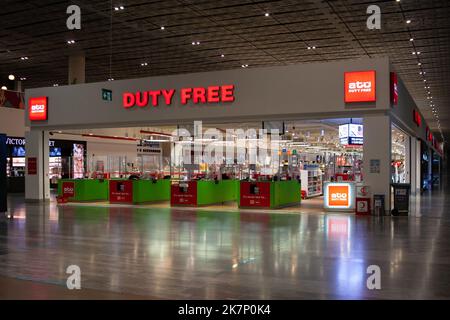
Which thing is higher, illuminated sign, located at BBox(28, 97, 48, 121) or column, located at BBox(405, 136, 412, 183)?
illuminated sign, located at BBox(28, 97, 48, 121)

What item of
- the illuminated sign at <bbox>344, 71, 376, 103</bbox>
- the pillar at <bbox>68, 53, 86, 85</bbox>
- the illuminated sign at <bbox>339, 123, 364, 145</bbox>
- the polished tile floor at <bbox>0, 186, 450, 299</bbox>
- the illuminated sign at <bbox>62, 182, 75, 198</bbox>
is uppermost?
the pillar at <bbox>68, 53, 86, 85</bbox>

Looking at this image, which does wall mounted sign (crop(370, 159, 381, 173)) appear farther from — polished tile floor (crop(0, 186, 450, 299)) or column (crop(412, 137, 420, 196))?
column (crop(412, 137, 420, 196))

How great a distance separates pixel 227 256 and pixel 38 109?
13126mm

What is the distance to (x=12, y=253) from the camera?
7.04 metres

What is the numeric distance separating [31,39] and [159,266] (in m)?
14.1

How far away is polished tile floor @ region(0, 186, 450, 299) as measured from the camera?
4941 millimetres

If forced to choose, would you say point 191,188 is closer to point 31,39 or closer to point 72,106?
point 72,106

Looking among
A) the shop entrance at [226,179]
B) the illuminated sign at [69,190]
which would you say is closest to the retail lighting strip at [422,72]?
the shop entrance at [226,179]

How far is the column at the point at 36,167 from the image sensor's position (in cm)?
1736

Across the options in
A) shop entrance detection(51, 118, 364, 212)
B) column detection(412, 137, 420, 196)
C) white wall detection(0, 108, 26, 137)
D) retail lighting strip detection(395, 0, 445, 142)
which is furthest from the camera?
white wall detection(0, 108, 26, 137)

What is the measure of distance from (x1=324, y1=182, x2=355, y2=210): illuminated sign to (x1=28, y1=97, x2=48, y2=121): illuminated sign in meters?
10.6

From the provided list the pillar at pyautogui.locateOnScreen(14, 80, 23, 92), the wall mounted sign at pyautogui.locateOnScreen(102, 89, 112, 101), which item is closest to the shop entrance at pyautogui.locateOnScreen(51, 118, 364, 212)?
the wall mounted sign at pyautogui.locateOnScreen(102, 89, 112, 101)
